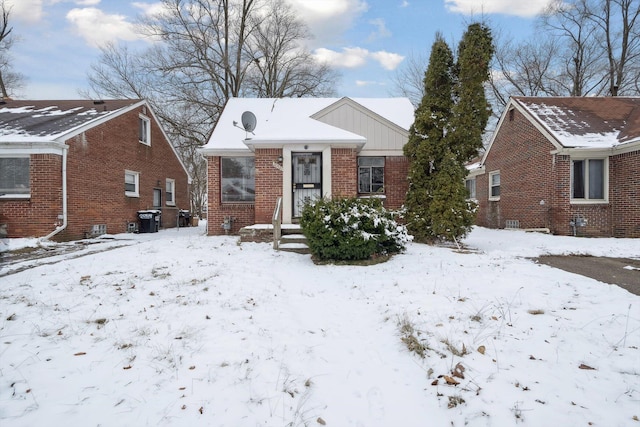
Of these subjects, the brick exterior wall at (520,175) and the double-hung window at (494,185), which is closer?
the brick exterior wall at (520,175)

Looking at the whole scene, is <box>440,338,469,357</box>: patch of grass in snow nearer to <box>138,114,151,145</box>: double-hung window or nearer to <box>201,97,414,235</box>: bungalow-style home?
<box>201,97,414,235</box>: bungalow-style home

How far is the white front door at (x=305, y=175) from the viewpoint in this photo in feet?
35.1

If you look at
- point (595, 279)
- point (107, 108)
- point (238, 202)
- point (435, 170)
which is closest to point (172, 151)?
point (107, 108)

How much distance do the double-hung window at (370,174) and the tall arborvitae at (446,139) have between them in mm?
2459

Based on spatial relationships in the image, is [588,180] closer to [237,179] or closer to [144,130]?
[237,179]

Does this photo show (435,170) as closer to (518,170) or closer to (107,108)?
(518,170)

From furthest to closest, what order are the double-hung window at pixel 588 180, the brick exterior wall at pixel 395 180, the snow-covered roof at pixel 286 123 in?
1. the brick exterior wall at pixel 395 180
2. the double-hung window at pixel 588 180
3. the snow-covered roof at pixel 286 123

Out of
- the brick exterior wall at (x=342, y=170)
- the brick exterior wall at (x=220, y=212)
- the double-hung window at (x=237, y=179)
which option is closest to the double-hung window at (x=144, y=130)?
the brick exterior wall at (x=220, y=212)

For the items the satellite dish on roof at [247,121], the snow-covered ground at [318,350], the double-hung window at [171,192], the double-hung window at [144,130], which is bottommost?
the snow-covered ground at [318,350]

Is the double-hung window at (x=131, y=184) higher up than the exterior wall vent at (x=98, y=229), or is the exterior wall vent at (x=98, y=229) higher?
the double-hung window at (x=131, y=184)

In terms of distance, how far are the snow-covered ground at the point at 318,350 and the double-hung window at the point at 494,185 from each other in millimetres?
11250

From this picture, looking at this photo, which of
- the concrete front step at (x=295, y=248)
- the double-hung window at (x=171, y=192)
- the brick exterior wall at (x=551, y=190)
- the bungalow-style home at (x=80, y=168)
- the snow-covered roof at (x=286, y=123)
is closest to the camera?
the concrete front step at (x=295, y=248)

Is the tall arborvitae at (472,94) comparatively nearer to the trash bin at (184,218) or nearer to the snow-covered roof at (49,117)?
the snow-covered roof at (49,117)

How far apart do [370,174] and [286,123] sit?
3.74 metres
